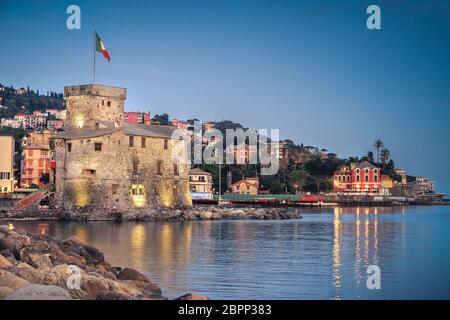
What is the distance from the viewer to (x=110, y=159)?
48.0 meters

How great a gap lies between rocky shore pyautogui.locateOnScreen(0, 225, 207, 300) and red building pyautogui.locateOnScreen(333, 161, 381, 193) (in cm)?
9329

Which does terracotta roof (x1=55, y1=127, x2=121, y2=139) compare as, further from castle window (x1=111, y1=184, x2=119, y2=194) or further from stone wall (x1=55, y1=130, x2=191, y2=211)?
castle window (x1=111, y1=184, x2=119, y2=194)

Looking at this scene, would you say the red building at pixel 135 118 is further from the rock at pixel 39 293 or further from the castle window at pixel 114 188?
the rock at pixel 39 293

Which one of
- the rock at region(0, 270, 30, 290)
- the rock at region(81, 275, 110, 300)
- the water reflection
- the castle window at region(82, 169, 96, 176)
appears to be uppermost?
the castle window at region(82, 169, 96, 176)

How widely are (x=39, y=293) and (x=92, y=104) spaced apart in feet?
128

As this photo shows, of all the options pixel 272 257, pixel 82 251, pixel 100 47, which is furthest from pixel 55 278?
pixel 100 47

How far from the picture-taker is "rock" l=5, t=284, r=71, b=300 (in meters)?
13.1

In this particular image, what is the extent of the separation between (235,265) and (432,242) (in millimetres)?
16320

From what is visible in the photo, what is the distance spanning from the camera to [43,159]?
240ft

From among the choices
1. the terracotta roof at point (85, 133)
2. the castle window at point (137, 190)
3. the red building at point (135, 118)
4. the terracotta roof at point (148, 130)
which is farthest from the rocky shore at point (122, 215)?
the red building at point (135, 118)

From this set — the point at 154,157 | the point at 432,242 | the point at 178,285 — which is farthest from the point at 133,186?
the point at 178,285

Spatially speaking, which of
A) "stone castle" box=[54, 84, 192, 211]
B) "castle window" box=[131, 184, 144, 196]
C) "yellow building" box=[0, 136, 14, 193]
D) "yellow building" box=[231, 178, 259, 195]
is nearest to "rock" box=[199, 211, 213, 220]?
"stone castle" box=[54, 84, 192, 211]
